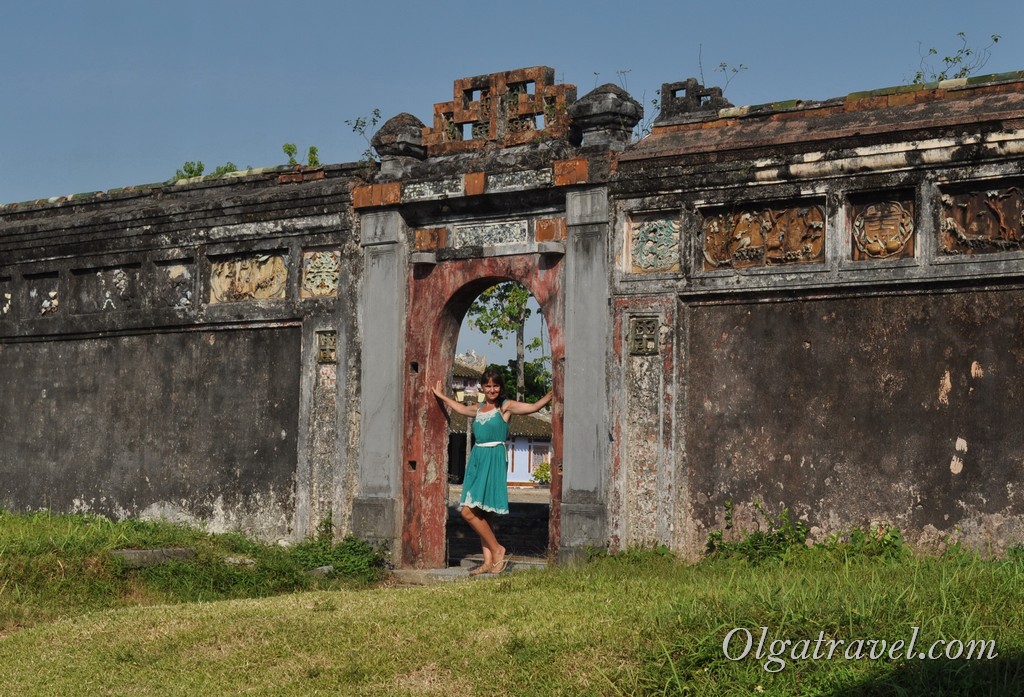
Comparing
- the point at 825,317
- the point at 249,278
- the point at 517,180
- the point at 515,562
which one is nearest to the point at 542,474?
the point at 249,278

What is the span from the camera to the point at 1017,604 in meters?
6.11

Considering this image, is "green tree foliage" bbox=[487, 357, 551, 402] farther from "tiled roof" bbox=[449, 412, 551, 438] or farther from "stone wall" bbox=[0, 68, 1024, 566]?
"stone wall" bbox=[0, 68, 1024, 566]

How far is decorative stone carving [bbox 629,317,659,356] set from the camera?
9.23 meters

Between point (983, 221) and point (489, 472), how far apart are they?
13.6 feet

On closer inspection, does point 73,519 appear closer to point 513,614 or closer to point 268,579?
point 268,579

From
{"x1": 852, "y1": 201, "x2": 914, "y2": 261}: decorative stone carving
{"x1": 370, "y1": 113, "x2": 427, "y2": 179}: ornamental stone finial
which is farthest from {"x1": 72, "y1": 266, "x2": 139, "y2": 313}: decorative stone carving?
{"x1": 852, "y1": 201, "x2": 914, "y2": 261}: decorative stone carving

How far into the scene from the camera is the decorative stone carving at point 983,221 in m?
8.02

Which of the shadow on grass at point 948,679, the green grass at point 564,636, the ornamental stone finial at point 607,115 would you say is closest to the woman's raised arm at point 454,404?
the ornamental stone finial at point 607,115

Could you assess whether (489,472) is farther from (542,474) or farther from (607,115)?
(542,474)

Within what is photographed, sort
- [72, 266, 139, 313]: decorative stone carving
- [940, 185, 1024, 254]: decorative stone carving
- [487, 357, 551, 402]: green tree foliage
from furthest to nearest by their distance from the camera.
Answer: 1. [487, 357, 551, 402]: green tree foliage
2. [72, 266, 139, 313]: decorative stone carving
3. [940, 185, 1024, 254]: decorative stone carving

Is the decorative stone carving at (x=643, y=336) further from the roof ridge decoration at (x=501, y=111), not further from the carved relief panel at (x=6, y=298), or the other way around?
the carved relief panel at (x=6, y=298)

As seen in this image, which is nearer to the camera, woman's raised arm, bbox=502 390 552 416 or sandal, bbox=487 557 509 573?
woman's raised arm, bbox=502 390 552 416

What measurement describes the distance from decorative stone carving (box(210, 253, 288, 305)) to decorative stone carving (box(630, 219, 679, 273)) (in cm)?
333

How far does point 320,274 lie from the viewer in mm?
10883
